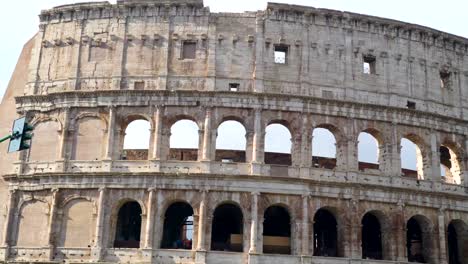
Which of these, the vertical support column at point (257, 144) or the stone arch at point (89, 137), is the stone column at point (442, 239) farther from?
the stone arch at point (89, 137)

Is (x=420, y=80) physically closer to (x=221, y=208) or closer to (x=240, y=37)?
(x=240, y=37)

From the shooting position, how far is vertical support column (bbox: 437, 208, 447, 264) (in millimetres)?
26000

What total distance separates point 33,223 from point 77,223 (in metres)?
2.15

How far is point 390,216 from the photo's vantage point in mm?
25828

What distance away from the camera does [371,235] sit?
28.3 m

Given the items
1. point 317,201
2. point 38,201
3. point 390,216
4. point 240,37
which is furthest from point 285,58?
point 38,201

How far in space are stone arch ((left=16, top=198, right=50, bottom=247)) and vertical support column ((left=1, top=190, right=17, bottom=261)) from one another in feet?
1.06

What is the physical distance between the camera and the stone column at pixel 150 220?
2422 centimetres

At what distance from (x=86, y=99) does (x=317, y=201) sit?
37.1ft

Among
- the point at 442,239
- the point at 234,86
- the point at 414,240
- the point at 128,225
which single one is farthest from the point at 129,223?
the point at 442,239

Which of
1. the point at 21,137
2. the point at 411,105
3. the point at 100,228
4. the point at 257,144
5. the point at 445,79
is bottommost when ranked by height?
the point at 100,228

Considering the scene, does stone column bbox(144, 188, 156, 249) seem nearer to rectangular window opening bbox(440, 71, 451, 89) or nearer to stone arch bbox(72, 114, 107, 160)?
stone arch bbox(72, 114, 107, 160)

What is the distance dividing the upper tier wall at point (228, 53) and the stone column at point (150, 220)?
16.3 ft

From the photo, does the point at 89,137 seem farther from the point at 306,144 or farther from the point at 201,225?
the point at 306,144
